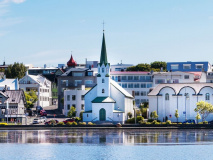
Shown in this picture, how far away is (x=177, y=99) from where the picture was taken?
14912 cm

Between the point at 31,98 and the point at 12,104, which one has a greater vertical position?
the point at 31,98

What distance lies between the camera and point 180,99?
14900cm

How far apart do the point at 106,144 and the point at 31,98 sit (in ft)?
248

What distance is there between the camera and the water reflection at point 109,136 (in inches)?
4405

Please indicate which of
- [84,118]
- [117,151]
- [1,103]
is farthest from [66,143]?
[1,103]

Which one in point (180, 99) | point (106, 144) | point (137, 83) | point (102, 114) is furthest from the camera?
point (137, 83)

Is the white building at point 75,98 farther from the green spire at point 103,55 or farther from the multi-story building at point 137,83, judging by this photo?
the multi-story building at point 137,83

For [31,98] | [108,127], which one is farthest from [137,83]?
[108,127]

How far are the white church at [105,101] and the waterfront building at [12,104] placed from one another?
45.8 feet

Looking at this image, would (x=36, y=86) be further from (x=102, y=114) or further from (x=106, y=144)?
(x=106, y=144)

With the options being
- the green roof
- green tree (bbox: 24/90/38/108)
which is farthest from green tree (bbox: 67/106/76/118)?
green tree (bbox: 24/90/38/108)

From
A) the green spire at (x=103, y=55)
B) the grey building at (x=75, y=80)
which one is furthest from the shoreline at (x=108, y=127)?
the grey building at (x=75, y=80)

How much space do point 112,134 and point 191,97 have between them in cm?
2698

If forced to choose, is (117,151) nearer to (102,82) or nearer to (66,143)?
(66,143)
